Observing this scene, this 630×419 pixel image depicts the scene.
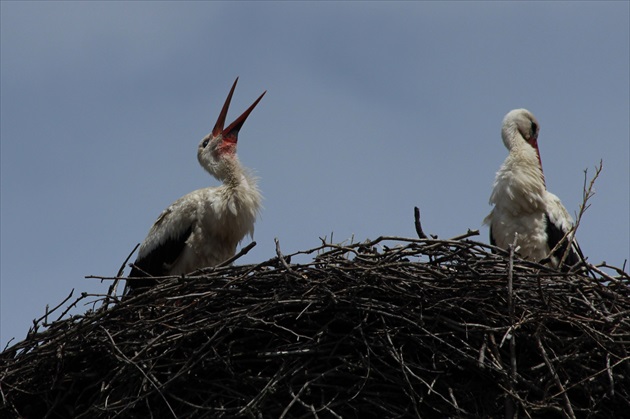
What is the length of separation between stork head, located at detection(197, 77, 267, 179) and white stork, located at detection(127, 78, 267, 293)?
0.24 m

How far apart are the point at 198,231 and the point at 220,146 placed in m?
0.78

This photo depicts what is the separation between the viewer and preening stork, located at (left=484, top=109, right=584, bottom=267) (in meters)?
6.63

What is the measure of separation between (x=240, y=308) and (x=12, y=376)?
3.39 feet

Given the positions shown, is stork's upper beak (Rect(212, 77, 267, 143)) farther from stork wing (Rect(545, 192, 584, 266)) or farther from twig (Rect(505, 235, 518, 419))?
twig (Rect(505, 235, 518, 419))

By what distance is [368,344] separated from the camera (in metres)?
4.92

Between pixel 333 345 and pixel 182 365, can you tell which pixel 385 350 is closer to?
pixel 333 345

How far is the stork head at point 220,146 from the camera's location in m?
7.23

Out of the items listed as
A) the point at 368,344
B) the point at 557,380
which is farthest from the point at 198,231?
the point at 557,380

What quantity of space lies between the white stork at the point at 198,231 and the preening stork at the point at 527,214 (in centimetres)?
129

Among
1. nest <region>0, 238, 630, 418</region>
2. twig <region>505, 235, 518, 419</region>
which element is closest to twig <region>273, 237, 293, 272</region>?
nest <region>0, 238, 630, 418</region>

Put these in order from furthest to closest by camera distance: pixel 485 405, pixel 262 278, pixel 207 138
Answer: pixel 207 138, pixel 262 278, pixel 485 405

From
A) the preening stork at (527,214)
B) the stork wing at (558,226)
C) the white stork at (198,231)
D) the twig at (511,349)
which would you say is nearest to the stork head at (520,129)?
Result: the preening stork at (527,214)

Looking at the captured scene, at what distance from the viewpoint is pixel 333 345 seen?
197 inches

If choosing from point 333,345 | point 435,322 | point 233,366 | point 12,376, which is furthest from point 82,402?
point 435,322
